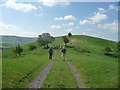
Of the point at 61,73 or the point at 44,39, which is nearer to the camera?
the point at 61,73

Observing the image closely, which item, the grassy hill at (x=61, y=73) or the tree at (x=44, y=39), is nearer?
the grassy hill at (x=61, y=73)

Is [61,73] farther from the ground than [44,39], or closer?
closer

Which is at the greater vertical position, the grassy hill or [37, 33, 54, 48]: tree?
[37, 33, 54, 48]: tree

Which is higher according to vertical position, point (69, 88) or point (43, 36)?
point (43, 36)

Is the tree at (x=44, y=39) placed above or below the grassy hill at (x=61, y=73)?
above

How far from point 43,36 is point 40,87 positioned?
104486 mm

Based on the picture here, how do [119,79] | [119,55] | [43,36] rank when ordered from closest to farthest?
[119,79]
[119,55]
[43,36]

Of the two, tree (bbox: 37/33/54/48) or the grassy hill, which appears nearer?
the grassy hill

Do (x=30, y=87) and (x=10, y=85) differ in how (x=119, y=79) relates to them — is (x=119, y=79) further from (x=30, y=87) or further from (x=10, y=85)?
(x=10, y=85)

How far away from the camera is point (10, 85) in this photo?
14047 mm

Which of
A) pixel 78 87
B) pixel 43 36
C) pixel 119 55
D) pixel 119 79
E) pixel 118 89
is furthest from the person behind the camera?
pixel 43 36

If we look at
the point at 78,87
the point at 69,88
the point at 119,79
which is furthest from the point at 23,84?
the point at 119,79

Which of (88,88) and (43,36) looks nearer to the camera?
(88,88)

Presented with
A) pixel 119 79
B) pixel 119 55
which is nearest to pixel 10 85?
pixel 119 79
